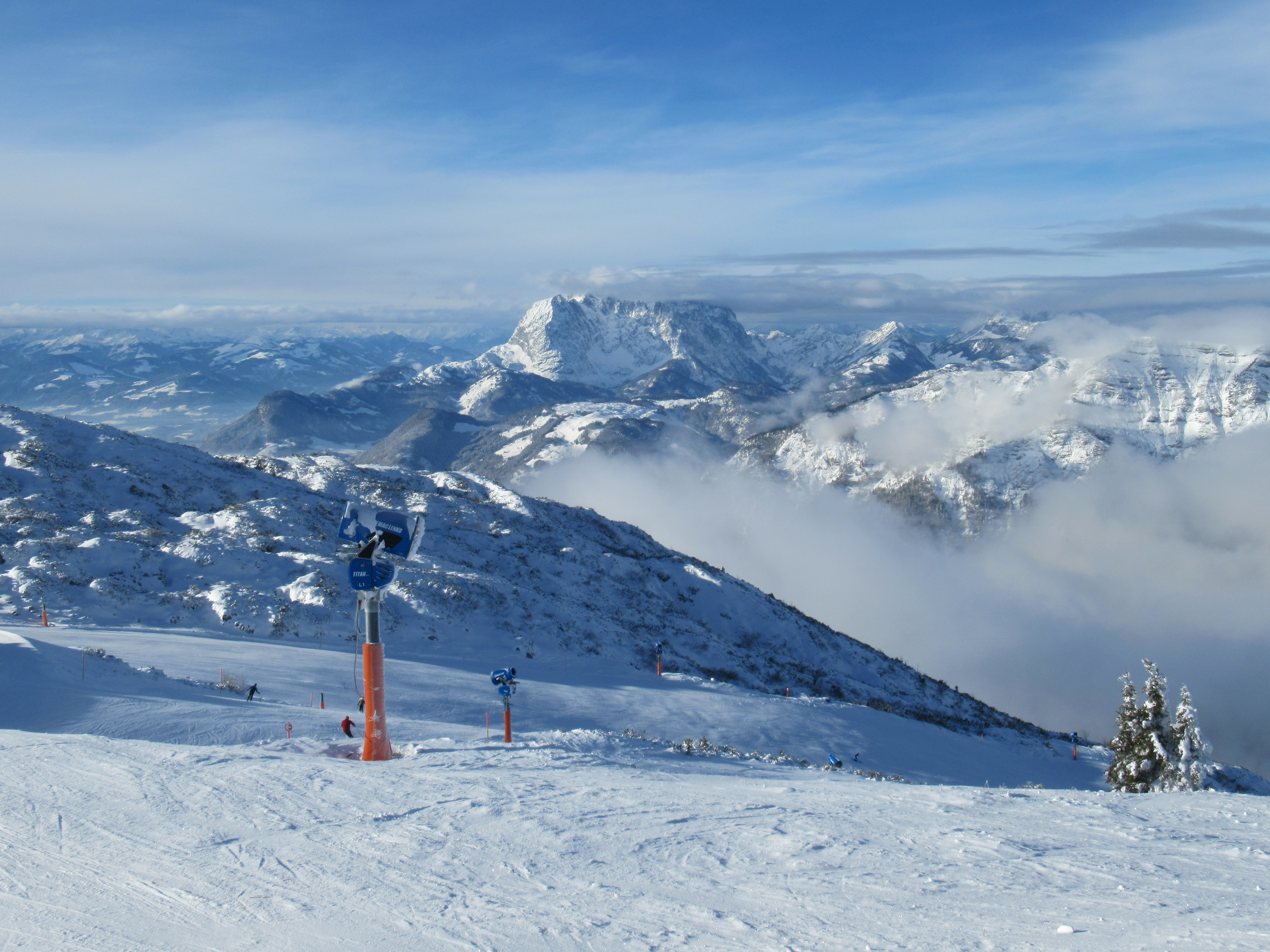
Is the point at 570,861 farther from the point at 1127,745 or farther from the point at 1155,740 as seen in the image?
the point at 1127,745

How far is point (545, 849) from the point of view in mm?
8430

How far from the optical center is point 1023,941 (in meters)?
6.38

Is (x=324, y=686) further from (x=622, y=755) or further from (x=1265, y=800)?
(x=1265, y=800)

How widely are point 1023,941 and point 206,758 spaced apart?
35.0 ft

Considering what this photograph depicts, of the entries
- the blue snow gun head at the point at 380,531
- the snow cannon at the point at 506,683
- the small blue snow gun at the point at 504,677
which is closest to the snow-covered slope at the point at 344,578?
the snow cannon at the point at 506,683

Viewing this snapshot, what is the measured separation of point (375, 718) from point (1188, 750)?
121 ft

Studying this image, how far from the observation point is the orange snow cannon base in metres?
13.2

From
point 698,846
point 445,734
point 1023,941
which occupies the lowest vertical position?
point 445,734

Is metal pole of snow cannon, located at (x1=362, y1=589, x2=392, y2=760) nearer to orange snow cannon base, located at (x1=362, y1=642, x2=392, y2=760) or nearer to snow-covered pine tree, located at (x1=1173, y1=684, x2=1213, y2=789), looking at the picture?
orange snow cannon base, located at (x1=362, y1=642, x2=392, y2=760)

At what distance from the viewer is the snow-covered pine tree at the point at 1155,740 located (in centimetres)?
3481

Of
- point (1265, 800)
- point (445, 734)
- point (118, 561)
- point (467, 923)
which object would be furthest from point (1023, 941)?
point (118, 561)

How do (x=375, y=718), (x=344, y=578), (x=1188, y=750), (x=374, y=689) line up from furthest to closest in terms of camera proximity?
(x=344, y=578) < (x=1188, y=750) < (x=374, y=689) < (x=375, y=718)

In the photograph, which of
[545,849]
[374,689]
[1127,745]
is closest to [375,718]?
[374,689]

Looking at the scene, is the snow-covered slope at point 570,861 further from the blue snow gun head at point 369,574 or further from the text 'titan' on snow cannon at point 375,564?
the blue snow gun head at point 369,574
